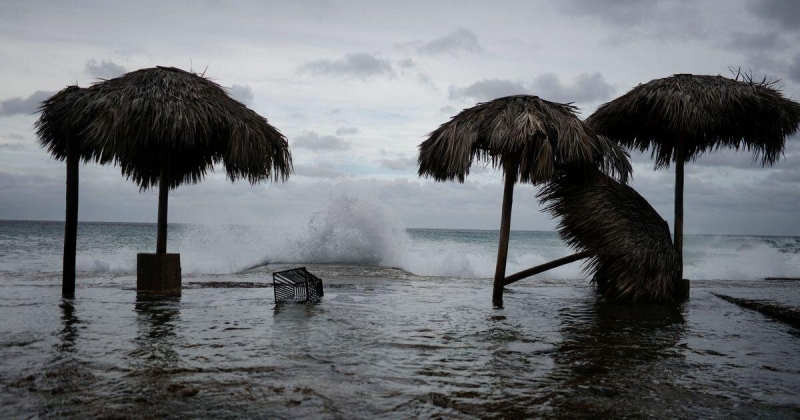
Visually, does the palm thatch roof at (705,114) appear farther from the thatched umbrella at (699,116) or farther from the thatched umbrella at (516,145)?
the thatched umbrella at (516,145)

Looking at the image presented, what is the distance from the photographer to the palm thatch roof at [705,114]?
1057 centimetres

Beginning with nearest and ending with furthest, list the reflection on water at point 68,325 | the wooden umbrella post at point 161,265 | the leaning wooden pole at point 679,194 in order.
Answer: the reflection on water at point 68,325, the wooden umbrella post at point 161,265, the leaning wooden pole at point 679,194

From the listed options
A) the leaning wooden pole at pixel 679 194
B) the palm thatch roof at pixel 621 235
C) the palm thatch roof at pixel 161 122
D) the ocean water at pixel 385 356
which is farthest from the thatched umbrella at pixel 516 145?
the palm thatch roof at pixel 161 122

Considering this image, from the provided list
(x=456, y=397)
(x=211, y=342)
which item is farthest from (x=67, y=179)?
(x=456, y=397)

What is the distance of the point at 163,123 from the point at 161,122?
19 cm

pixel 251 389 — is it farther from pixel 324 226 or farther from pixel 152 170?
pixel 324 226

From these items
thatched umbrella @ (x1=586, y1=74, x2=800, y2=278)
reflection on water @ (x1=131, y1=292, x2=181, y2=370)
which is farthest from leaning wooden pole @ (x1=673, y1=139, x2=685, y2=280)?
reflection on water @ (x1=131, y1=292, x2=181, y2=370)

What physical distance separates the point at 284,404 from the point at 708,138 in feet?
36.3

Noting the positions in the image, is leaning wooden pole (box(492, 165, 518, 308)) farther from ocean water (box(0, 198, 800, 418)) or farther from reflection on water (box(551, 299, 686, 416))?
reflection on water (box(551, 299, 686, 416))

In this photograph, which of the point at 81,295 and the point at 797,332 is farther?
the point at 81,295

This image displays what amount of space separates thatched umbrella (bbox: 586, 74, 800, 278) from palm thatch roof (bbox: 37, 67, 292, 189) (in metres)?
6.67

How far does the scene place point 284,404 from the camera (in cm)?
430

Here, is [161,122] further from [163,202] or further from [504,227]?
[504,227]

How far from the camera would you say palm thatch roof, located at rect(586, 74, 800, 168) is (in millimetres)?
10570
